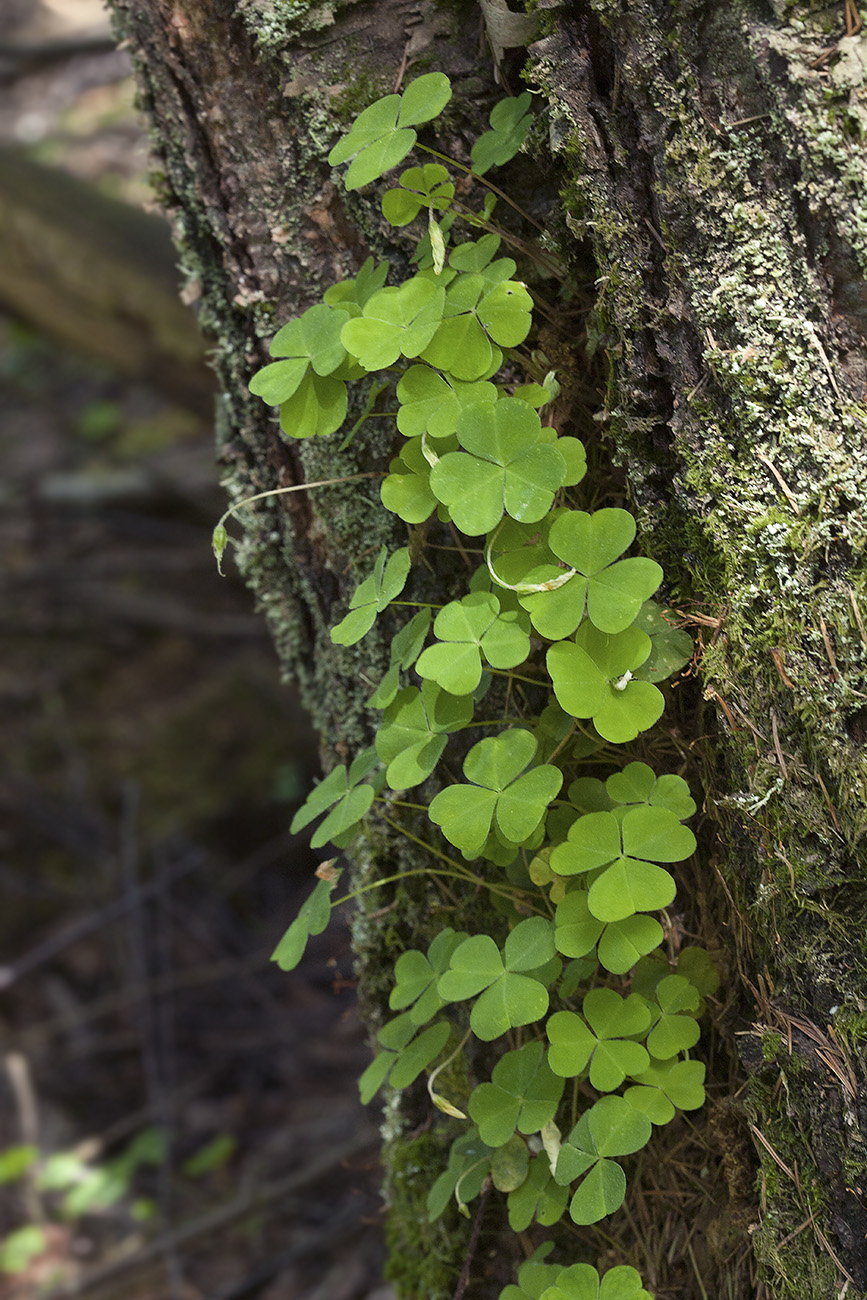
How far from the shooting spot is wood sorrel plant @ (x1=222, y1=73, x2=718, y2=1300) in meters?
0.99

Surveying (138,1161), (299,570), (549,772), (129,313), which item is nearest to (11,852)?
(138,1161)

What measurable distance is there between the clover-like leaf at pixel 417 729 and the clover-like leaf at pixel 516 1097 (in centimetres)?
34

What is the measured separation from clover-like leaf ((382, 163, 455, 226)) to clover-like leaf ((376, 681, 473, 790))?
0.53 m

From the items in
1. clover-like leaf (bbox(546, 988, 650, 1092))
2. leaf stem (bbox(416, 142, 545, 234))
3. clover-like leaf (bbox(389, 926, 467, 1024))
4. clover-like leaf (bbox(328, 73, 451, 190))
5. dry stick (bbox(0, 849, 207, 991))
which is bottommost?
dry stick (bbox(0, 849, 207, 991))

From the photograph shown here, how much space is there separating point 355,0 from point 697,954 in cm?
117

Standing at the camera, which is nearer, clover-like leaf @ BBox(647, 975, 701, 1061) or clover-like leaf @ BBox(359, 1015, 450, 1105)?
clover-like leaf @ BBox(647, 975, 701, 1061)

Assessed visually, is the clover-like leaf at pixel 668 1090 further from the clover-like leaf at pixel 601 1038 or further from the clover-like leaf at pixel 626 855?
the clover-like leaf at pixel 626 855

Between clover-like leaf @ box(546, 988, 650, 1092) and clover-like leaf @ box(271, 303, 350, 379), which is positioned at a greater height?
clover-like leaf @ box(271, 303, 350, 379)

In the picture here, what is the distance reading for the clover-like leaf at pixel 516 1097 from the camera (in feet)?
3.51

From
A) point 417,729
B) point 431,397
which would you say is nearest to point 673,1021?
point 417,729

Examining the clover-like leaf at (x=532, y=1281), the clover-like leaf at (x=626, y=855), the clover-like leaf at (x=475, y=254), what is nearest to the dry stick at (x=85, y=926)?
the clover-like leaf at (x=532, y=1281)

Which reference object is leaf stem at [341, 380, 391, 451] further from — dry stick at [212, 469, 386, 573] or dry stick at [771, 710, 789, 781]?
dry stick at [771, 710, 789, 781]

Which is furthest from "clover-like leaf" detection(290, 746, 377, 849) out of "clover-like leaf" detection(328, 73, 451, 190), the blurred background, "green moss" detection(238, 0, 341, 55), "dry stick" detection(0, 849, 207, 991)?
"dry stick" detection(0, 849, 207, 991)

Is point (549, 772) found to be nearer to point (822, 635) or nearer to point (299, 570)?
point (822, 635)
